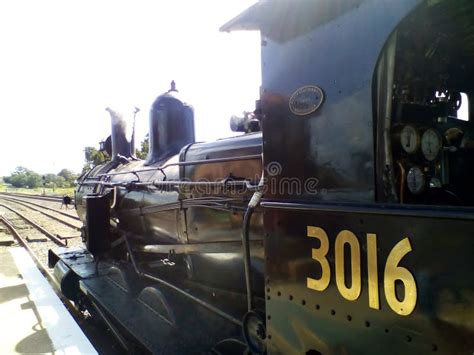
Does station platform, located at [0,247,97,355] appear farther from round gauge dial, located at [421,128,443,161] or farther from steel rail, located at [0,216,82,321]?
round gauge dial, located at [421,128,443,161]

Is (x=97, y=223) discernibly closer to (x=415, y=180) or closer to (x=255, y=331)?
(x=255, y=331)

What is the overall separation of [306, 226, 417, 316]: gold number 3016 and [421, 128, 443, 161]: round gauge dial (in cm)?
65

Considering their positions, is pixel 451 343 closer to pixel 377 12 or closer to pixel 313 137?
pixel 313 137

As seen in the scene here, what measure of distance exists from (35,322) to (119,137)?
366 cm

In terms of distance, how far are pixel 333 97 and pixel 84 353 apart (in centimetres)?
300

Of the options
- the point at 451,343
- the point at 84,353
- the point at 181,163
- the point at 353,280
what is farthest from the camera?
the point at 181,163

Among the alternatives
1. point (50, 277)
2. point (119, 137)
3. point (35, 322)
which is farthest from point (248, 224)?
point (50, 277)

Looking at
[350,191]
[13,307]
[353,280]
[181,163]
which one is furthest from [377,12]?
[13,307]

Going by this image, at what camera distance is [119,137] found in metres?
6.97

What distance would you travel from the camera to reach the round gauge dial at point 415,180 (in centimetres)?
165

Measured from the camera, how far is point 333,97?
5.28 ft

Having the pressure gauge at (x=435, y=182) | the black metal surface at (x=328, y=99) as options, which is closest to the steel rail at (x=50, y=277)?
the black metal surface at (x=328, y=99)

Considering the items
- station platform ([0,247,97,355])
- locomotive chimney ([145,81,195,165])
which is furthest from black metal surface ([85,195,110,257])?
locomotive chimney ([145,81,195,165])

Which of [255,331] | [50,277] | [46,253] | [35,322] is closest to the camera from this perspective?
[255,331]
